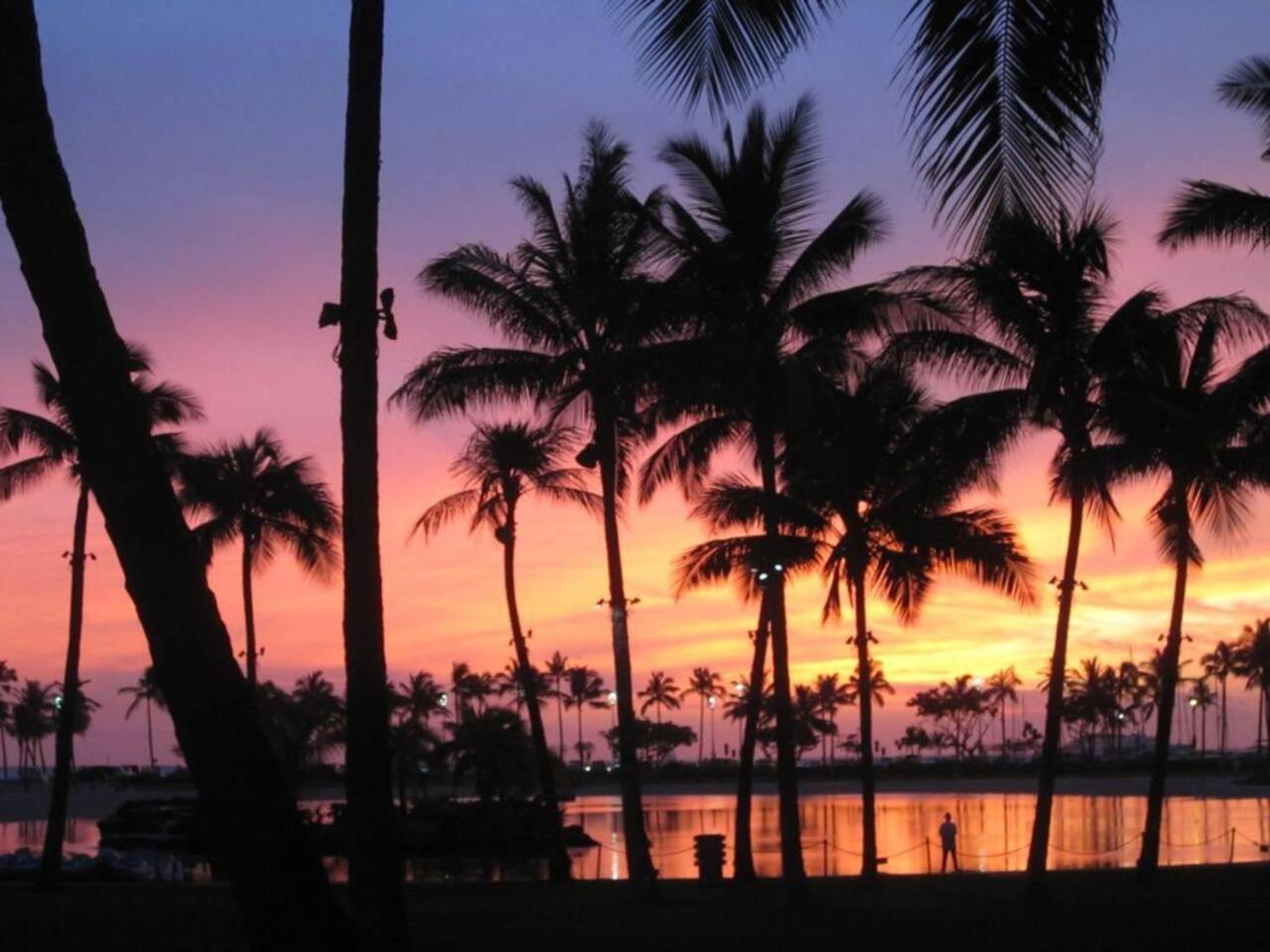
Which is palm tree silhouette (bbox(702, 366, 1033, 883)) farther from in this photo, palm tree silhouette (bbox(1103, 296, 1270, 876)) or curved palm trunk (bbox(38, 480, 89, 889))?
curved palm trunk (bbox(38, 480, 89, 889))

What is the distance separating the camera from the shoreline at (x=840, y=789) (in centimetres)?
8794

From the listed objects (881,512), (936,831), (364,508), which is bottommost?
(936,831)

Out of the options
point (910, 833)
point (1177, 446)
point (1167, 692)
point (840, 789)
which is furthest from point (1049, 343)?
point (840, 789)

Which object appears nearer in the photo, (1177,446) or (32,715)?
(1177,446)

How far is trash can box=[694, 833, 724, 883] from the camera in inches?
1132

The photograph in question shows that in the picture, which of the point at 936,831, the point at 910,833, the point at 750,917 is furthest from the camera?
the point at 936,831

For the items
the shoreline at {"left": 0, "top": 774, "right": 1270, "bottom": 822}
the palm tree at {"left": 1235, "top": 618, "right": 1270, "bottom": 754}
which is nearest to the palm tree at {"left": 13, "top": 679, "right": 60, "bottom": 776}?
the shoreline at {"left": 0, "top": 774, "right": 1270, "bottom": 822}

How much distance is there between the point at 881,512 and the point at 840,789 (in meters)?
78.2

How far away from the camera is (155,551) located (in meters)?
7.25

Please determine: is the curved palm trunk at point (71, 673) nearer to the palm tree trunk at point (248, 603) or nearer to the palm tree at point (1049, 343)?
the palm tree trunk at point (248, 603)

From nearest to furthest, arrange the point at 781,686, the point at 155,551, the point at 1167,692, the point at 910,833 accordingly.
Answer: the point at 155,551
the point at 781,686
the point at 1167,692
the point at 910,833

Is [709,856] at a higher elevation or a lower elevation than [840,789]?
higher

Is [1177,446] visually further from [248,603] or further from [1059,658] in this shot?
[248,603]

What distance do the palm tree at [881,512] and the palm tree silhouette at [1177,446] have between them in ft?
9.14
